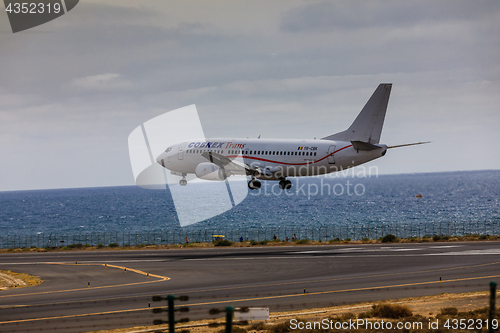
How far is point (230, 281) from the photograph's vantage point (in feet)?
142

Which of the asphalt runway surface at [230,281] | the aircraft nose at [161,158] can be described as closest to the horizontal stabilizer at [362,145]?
the asphalt runway surface at [230,281]

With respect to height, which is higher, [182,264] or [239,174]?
[239,174]

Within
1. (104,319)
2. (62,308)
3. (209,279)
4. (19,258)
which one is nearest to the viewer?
(104,319)

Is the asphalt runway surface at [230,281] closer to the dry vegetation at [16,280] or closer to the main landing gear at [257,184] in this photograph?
the dry vegetation at [16,280]

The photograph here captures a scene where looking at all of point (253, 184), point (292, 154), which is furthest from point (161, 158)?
point (292, 154)

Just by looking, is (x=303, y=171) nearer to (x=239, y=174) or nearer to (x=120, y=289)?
(x=239, y=174)

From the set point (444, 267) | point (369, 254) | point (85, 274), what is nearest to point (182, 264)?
point (85, 274)

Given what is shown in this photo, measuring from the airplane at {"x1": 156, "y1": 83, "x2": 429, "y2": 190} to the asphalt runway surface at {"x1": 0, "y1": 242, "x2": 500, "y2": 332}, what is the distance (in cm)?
948

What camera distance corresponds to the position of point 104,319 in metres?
30.3

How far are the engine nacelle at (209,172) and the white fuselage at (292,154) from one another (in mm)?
2402

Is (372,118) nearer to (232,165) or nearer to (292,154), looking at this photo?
(292,154)

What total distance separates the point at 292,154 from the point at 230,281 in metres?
17.9

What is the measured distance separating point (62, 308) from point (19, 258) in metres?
42.2

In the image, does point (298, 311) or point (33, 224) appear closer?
point (298, 311)
